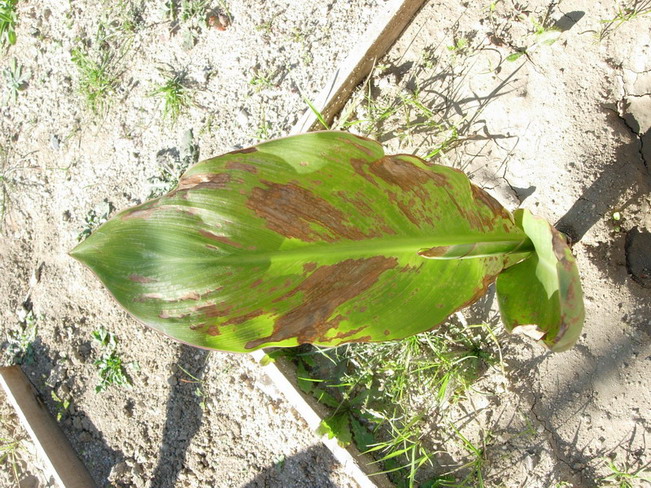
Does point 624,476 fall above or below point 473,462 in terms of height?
above

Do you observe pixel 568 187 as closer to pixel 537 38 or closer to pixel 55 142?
pixel 537 38

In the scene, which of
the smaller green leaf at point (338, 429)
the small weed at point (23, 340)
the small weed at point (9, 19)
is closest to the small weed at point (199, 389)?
the smaller green leaf at point (338, 429)

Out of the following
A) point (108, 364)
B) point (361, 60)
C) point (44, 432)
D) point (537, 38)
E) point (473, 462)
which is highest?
point (537, 38)

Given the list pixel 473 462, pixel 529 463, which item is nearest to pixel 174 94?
pixel 473 462

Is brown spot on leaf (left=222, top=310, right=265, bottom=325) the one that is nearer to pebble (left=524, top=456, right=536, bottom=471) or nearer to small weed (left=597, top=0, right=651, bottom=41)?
pebble (left=524, top=456, right=536, bottom=471)

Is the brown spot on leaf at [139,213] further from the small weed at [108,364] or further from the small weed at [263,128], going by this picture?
the small weed at [108,364]

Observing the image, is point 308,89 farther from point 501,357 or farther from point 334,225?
point 501,357
